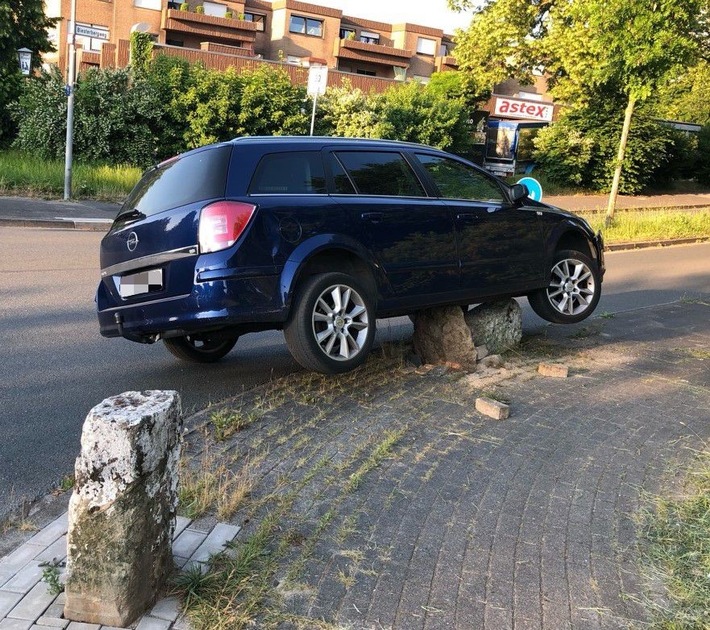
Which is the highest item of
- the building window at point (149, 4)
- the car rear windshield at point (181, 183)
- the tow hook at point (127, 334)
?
the building window at point (149, 4)

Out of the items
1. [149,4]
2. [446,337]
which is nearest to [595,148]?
[446,337]

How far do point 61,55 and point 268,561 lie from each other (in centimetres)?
4772

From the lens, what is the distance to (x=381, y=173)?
5887 mm

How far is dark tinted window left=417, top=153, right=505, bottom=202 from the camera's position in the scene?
6.28m

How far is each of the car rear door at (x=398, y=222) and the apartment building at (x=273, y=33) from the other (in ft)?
114

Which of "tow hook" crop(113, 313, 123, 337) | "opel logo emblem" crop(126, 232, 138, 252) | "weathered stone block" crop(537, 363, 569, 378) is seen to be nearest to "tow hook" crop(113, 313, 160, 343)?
"tow hook" crop(113, 313, 123, 337)

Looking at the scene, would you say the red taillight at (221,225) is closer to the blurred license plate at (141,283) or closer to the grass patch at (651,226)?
the blurred license plate at (141,283)

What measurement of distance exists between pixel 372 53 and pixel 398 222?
53.9 metres

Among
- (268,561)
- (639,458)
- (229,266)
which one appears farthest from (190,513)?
(639,458)

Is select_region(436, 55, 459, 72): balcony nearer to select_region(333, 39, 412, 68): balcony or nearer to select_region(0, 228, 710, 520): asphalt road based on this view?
select_region(333, 39, 412, 68): balcony

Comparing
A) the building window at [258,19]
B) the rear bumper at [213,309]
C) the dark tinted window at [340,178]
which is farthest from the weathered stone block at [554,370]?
the building window at [258,19]

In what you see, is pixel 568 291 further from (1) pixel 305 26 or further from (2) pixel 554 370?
(1) pixel 305 26

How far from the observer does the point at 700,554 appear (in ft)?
11.3

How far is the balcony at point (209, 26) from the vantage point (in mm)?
46781
